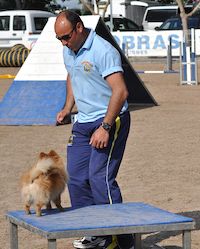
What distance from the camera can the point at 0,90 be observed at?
20484 millimetres

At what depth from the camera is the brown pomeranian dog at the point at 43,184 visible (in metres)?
5.59

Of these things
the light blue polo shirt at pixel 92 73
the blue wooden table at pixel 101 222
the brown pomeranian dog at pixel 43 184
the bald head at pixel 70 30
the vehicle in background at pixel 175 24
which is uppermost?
the bald head at pixel 70 30

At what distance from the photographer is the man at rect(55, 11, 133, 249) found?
229 inches

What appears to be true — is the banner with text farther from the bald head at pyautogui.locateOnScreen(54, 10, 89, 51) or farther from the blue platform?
the bald head at pyautogui.locateOnScreen(54, 10, 89, 51)

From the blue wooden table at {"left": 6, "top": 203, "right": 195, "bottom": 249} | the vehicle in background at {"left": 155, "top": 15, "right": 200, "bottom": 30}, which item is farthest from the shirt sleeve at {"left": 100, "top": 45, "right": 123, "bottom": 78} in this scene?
the vehicle in background at {"left": 155, "top": 15, "right": 200, "bottom": 30}

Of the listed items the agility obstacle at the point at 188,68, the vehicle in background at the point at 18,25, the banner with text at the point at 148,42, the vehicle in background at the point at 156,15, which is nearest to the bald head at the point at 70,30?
the agility obstacle at the point at 188,68

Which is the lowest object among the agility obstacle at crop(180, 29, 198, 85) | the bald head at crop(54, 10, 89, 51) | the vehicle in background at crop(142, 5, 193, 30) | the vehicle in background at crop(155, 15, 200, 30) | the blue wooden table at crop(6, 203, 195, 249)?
the vehicle in background at crop(142, 5, 193, 30)

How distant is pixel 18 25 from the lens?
36.2m

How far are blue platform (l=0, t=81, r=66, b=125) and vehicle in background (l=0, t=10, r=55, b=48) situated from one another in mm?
20136

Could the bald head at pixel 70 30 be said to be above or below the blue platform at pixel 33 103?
above

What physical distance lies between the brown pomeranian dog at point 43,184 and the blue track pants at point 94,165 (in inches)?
13.1

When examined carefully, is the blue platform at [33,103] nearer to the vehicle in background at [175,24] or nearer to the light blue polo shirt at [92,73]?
the light blue polo shirt at [92,73]

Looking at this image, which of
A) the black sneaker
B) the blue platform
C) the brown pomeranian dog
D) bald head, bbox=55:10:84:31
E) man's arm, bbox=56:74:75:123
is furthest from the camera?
the blue platform

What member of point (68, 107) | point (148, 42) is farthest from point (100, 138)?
point (148, 42)
